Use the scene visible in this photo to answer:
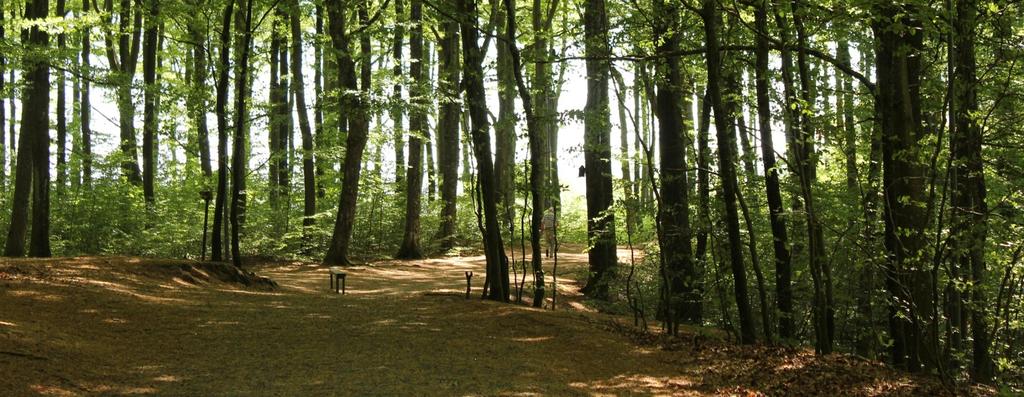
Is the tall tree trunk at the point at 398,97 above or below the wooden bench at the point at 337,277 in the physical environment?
above

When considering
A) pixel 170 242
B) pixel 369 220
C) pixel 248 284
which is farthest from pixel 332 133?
pixel 248 284

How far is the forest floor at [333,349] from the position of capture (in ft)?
20.5

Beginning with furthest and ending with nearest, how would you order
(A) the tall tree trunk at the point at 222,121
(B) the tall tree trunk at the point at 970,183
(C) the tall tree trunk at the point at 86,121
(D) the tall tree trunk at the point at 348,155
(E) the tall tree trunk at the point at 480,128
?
(C) the tall tree trunk at the point at 86,121 → (D) the tall tree trunk at the point at 348,155 → (A) the tall tree trunk at the point at 222,121 → (E) the tall tree trunk at the point at 480,128 → (B) the tall tree trunk at the point at 970,183

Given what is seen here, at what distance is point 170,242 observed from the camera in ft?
61.6

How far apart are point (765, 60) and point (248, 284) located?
30.4 ft

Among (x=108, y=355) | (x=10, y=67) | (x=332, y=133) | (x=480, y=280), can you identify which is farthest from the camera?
(x=332, y=133)

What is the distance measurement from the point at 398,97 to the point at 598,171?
4272mm

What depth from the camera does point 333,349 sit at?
25.5ft

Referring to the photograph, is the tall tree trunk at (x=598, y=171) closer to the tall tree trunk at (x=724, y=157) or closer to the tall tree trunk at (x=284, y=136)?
the tall tree trunk at (x=724, y=157)

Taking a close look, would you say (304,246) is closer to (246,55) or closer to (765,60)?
(246,55)

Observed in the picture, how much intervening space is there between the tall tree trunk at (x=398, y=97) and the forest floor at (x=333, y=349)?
415 cm

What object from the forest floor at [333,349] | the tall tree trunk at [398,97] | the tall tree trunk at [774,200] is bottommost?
the forest floor at [333,349]

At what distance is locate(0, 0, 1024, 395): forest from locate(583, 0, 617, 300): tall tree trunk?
0.20ft

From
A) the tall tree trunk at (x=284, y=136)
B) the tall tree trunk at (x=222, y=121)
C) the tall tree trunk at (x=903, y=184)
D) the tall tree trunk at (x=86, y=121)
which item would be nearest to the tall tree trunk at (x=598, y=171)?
the tall tree trunk at (x=903, y=184)
